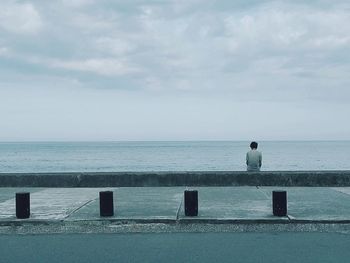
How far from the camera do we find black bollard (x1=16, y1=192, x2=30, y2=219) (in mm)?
8734

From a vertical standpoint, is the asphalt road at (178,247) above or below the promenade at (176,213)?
below

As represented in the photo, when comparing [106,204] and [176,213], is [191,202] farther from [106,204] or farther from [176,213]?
[106,204]

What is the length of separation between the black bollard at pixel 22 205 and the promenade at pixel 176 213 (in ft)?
0.42

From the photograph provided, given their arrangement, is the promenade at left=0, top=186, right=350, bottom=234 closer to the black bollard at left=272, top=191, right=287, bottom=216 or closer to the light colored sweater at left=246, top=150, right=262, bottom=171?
the black bollard at left=272, top=191, right=287, bottom=216

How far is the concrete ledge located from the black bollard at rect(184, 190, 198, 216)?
16.4 ft

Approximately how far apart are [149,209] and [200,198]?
2206mm

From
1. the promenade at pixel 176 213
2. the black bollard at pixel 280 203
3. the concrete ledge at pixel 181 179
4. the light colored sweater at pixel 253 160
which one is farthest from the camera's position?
the light colored sweater at pixel 253 160

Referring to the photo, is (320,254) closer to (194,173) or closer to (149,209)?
(149,209)

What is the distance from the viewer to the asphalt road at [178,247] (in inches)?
247

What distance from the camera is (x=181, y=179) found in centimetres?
1388

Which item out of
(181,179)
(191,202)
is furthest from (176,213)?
(181,179)

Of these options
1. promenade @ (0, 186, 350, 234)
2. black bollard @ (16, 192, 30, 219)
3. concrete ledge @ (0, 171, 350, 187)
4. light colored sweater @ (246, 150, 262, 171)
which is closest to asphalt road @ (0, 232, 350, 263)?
promenade @ (0, 186, 350, 234)

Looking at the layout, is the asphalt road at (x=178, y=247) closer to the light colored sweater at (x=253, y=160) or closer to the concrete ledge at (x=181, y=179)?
the concrete ledge at (x=181, y=179)

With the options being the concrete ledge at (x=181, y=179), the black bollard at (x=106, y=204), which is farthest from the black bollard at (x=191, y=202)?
the concrete ledge at (x=181, y=179)
